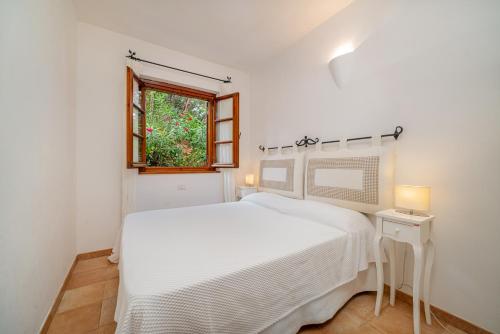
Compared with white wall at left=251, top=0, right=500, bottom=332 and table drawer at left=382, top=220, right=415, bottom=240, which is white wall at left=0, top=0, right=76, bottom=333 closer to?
table drawer at left=382, top=220, right=415, bottom=240

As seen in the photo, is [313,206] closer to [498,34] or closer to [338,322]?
[338,322]

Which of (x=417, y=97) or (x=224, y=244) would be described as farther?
(x=417, y=97)

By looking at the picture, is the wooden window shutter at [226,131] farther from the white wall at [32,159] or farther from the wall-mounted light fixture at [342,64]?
the white wall at [32,159]

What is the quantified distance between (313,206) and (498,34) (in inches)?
65.5

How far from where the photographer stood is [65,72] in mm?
1910

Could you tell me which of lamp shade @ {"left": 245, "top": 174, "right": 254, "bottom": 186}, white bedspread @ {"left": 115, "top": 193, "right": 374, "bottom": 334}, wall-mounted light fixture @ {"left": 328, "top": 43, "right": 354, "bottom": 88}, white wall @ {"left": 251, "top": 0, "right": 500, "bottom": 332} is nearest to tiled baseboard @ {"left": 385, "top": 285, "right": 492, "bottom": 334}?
white wall @ {"left": 251, "top": 0, "right": 500, "bottom": 332}

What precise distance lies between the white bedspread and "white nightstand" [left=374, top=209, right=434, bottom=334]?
0.16m

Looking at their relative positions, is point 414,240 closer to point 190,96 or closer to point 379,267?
point 379,267

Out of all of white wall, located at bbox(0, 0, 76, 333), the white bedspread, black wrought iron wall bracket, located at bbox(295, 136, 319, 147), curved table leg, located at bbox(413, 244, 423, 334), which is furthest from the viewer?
black wrought iron wall bracket, located at bbox(295, 136, 319, 147)

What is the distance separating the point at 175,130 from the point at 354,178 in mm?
2585

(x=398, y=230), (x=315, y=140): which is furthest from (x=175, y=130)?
(x=398, y=230)

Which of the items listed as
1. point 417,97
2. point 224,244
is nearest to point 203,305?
point 224,244

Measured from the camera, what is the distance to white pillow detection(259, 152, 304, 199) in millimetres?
2424

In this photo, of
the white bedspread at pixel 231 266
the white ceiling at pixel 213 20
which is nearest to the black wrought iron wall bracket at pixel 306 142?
the white bedspread at pixel 231 266
